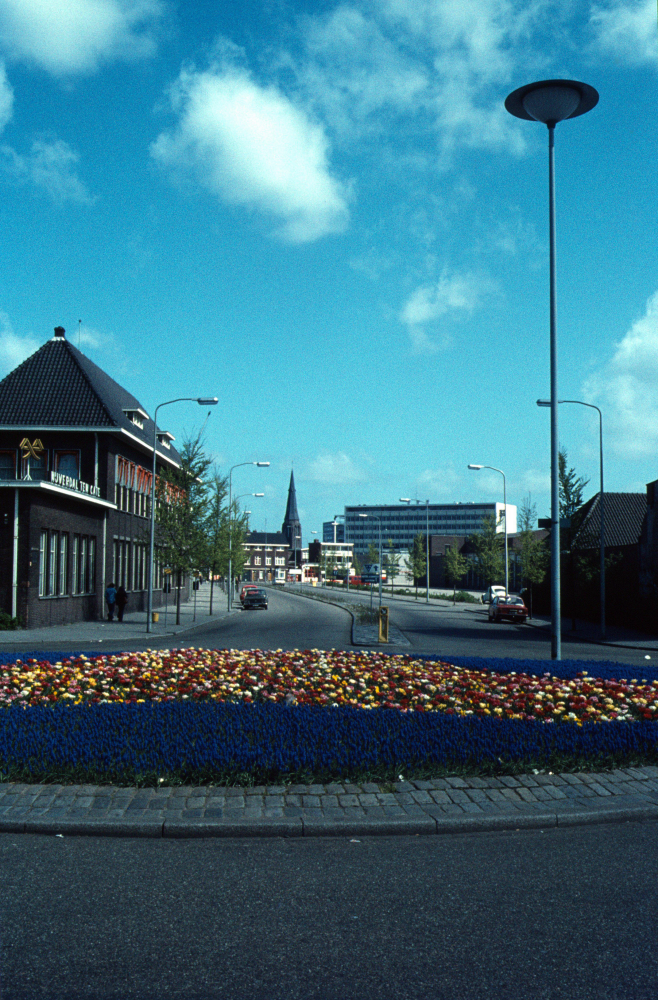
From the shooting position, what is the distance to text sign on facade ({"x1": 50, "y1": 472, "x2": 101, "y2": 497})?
31991 millimetres

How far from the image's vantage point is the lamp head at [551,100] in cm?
1309

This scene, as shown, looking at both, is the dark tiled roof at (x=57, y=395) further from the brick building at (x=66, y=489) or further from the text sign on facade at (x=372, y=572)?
the text sign on facade at (x=372, y=572)

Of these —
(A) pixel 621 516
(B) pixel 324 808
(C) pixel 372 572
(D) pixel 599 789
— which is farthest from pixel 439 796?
(C) pixel 372 572

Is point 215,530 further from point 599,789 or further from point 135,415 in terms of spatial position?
point 599,789

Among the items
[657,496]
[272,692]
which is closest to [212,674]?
[272,692]

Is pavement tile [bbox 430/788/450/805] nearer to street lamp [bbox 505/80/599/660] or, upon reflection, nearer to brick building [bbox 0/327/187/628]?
street lamp [bbox 505/80/599/660]

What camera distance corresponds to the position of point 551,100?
528 inches

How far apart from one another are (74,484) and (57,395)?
24.2ft

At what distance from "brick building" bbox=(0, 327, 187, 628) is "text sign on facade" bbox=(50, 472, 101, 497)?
50 millimetres

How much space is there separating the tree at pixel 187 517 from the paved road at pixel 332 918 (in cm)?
2999

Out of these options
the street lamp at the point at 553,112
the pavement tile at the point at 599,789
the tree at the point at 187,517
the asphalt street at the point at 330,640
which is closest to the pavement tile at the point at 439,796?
the pavement tile at the point at 599,789

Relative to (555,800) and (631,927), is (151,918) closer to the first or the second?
(631,927)

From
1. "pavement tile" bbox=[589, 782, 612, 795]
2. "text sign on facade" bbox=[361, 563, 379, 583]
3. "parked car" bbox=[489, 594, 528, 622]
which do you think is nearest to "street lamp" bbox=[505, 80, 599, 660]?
"pavement tile" bbox=[589, 782, 612, 795]

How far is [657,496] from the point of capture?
111ft
